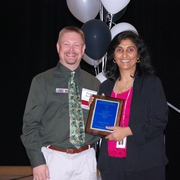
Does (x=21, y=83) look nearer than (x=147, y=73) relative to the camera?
No

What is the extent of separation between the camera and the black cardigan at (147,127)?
204 cm

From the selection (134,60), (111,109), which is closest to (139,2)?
(134,60)

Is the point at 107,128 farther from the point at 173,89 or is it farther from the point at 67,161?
the point at 173,89

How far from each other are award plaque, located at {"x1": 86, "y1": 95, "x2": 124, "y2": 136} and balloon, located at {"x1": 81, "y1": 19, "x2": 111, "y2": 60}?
1.10m

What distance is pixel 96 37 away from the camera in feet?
10.3

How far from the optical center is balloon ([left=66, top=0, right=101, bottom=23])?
343 cm

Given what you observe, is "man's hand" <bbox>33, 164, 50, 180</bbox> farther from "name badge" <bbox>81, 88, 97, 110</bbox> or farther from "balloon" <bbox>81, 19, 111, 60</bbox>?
"balloon" <bbox>81, 19, 111, 60</bbox>

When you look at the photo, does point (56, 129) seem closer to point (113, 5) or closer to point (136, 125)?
point (136, 125)

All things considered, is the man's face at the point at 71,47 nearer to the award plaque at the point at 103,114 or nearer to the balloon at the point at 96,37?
the award plaque at the point at 103,114

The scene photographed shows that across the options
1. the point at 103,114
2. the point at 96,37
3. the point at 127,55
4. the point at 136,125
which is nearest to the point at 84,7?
the point at 96,37

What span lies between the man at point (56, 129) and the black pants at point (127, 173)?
230 mm

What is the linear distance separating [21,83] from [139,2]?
2.23 meters

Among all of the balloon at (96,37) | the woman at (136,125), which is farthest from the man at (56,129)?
the balloon at (96,37)

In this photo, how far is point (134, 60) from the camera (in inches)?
89.0
